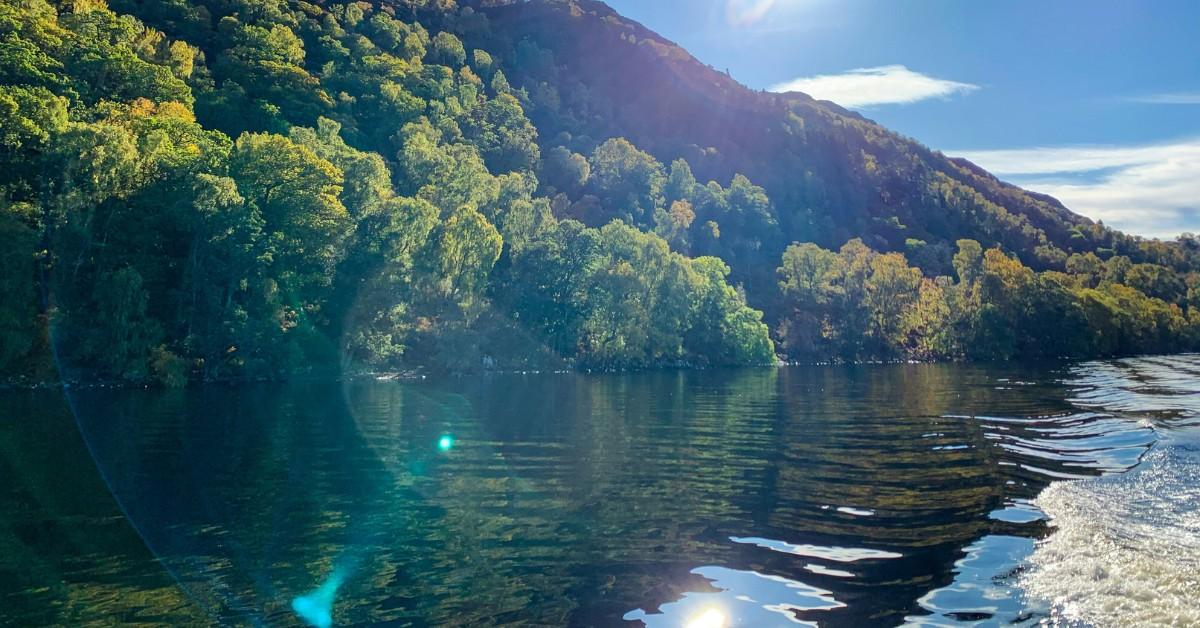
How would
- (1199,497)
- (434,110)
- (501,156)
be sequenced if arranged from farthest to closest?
(501,156) < (434,110) < (1199,497)

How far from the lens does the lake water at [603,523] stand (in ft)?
36.4

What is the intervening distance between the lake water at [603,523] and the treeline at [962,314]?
111223 millimetres

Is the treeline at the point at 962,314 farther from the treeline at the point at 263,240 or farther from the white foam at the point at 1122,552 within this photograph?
the white foam at the point at 1122,552

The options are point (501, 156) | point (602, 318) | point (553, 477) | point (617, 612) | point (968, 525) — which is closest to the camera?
point (617, 612)

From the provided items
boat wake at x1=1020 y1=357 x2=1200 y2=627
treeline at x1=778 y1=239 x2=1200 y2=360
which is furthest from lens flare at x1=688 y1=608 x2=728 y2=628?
treeline at x1=778 y1=239 x2=1200 y2=360

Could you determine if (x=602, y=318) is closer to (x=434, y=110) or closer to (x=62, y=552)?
(x=434, y=110)

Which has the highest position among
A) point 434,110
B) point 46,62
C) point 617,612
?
point 434,110

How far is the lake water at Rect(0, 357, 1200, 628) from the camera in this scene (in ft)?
36.4

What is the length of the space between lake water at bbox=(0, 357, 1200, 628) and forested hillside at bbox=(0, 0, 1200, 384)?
104 ft

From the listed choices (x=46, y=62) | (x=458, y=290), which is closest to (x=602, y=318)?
(x=458, y=290)

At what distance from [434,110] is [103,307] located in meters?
99.9

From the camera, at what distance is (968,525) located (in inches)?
616

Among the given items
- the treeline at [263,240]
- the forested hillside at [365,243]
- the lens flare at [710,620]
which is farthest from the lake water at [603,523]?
the forested hillside at [365,243]

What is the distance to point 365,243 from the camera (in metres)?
79.8
